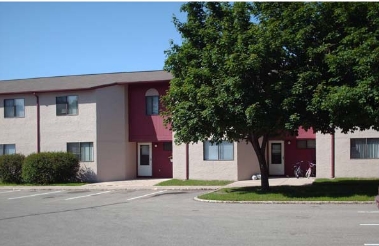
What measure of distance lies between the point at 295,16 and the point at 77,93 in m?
16.0

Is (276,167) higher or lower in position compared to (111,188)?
higher

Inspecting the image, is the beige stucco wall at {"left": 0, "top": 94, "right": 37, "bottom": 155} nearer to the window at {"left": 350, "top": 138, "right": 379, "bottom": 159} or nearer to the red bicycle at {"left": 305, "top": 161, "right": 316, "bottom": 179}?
the red bicycle at {"left": 305, "top": 161, "right": 316, "bottom": 179}

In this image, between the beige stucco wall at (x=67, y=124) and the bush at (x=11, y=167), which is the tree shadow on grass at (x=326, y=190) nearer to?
the beige stucco wall at (x=67, y=124)

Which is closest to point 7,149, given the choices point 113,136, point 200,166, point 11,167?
point 11,167

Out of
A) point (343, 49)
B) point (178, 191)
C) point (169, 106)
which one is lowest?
point (178, 191)

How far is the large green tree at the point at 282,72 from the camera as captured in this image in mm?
15641

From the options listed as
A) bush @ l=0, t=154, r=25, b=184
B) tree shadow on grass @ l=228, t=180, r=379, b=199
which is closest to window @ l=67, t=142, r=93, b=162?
bush @ l=0, t=154, r=25, b=184

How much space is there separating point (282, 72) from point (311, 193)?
16.0 feet

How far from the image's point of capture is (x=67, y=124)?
28766mm

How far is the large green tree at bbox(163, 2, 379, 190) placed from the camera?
15.6 metres

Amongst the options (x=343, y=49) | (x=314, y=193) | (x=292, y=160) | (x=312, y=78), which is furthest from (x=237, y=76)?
(x=292, y=160)

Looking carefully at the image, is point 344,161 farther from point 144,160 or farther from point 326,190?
point 144,160

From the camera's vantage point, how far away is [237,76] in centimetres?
1630

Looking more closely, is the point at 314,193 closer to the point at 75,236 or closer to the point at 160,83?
the point at 75,236
